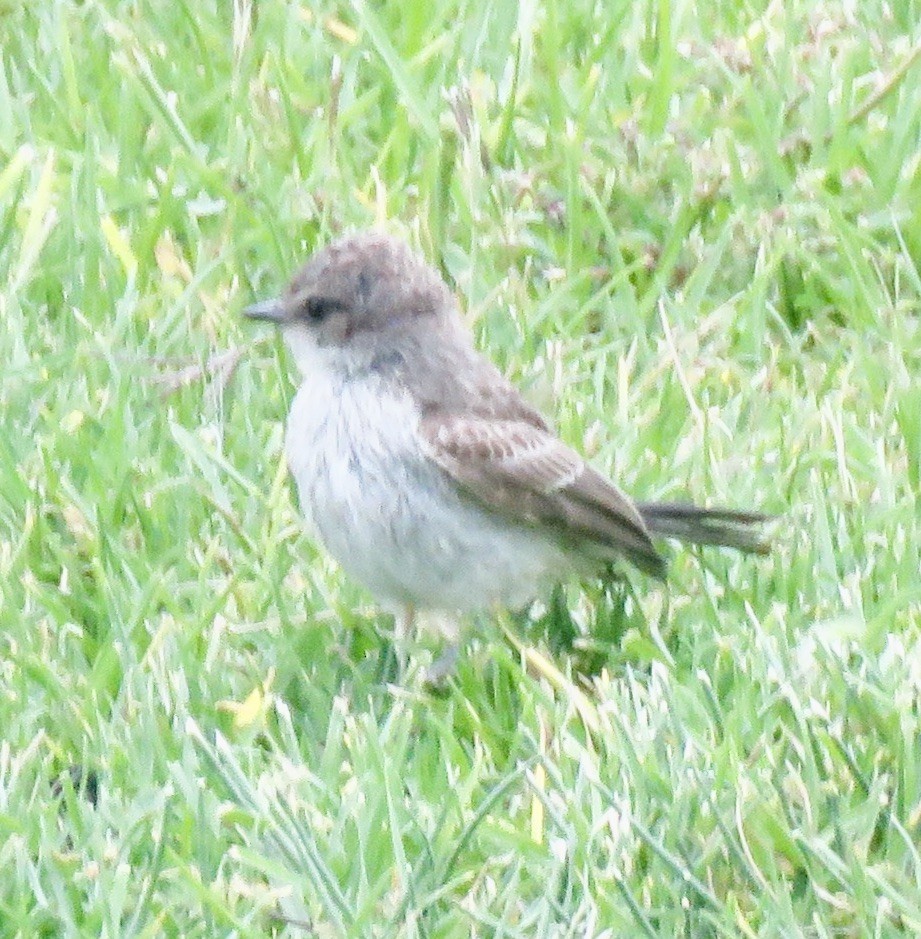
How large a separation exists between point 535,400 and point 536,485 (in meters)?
0.81

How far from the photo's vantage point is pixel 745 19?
7449 millimetres

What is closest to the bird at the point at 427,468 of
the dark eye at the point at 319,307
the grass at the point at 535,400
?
the dark eye at the point at 319,307

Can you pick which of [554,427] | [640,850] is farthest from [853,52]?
[640,850]

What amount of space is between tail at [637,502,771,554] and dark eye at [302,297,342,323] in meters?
0.84

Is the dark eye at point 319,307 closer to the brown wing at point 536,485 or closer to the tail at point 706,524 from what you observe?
the brown wing at point 536,485

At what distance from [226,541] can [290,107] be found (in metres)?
1.87

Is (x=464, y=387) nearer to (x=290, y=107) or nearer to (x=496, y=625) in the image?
(x=496, y=625)

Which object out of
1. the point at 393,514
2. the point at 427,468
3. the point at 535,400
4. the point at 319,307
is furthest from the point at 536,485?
the point at 535,400

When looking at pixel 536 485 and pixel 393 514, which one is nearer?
pixel 393 514

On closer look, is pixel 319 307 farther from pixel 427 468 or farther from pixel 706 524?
pixel 706 524

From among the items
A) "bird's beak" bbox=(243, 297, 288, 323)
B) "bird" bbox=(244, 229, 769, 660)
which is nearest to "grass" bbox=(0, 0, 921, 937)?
"bird" bbox=(244, 229, 769, 660)

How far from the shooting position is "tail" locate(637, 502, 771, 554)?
17.0ft

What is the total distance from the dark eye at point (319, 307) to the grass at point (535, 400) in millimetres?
482

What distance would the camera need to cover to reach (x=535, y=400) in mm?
6020
